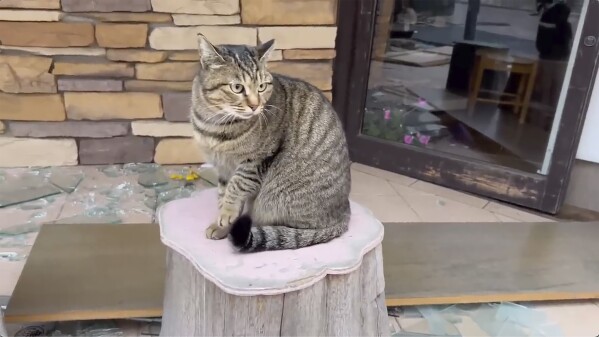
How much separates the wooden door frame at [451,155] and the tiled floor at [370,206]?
0.18 ft

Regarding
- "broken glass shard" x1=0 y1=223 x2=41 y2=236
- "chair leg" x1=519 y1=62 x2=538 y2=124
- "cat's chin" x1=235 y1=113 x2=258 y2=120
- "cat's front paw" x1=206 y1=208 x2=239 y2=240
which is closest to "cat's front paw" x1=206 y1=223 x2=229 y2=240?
"cat's front paw" x1=206 y1=208 x2=239 y2=240

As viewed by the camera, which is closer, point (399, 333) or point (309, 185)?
point (309, 185)

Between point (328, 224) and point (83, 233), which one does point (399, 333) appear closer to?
point (328, 224)

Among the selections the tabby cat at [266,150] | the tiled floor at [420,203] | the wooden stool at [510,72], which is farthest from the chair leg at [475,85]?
the tabby cat at [266,150]

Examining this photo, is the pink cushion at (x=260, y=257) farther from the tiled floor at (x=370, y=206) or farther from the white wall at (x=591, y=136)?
the white wall at (x=591, y=136)

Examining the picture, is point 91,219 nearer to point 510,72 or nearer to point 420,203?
point 420,203

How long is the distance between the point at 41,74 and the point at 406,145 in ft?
5.74

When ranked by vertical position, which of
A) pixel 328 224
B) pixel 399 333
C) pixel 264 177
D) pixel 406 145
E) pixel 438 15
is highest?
pixel 438 15

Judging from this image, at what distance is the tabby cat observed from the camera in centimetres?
124

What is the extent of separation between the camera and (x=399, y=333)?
5.33 ft

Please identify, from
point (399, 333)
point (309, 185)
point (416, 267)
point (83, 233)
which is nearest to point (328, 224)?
point (309, 185)

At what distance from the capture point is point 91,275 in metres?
1.69

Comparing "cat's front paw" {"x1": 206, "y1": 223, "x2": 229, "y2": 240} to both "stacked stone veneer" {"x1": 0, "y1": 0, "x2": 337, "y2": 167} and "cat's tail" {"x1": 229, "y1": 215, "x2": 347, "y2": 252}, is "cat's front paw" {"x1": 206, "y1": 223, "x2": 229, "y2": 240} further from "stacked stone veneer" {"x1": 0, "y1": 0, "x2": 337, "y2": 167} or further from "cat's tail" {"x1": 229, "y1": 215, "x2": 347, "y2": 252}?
"stacked stone veneer" {"x1": 0, "y1": 0, "x2": 337, "y2": 167}

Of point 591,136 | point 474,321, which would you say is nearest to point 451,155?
point 591,136
